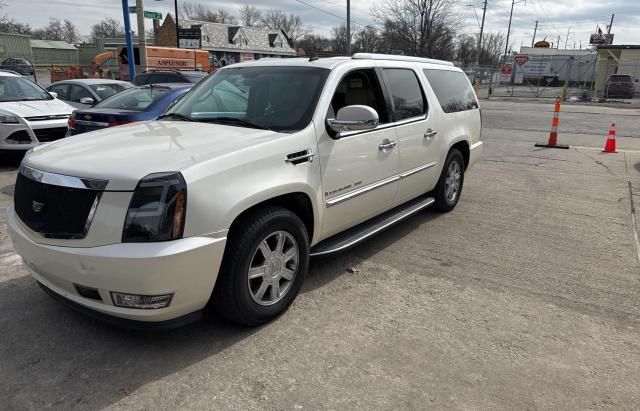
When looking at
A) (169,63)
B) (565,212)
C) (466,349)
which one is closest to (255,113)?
(466,349)

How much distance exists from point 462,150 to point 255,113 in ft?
11.3

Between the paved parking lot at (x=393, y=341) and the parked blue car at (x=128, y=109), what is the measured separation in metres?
2.28

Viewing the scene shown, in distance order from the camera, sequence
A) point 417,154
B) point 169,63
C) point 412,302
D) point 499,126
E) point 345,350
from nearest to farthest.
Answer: point 345,350 < point 412,302 < point 417,154 < point 499,126 < point 169,63

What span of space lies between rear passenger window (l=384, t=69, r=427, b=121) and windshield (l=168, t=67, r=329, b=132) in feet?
3.03

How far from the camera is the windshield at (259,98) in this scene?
3.68m

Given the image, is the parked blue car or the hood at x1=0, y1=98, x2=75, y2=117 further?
the hood at x1=0, y1=98, x2=75, y2=117

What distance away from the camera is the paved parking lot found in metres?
2.67

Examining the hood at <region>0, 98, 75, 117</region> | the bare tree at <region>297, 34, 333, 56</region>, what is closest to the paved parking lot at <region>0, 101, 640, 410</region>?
the hood at <region>0, 98, 75, 117</region>

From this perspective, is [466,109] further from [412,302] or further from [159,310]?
[159,310]

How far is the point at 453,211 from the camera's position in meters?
6.23

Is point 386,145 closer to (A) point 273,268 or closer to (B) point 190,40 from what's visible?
(A) point 273,268

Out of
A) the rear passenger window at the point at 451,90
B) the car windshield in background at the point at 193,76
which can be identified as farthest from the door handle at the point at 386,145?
the car windshield in background at the point at 193,76

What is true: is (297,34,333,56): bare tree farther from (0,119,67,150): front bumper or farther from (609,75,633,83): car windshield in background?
(0,119,67,150): front bumper

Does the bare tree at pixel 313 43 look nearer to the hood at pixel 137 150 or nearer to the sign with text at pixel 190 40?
the sign with text at pixel 190 40
